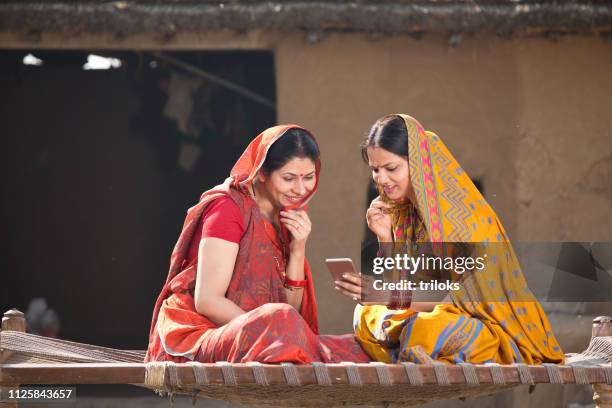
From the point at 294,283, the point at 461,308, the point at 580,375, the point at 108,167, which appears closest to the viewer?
the point at 580,375

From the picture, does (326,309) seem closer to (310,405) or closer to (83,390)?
(83,390)

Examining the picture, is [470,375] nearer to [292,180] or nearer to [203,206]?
[292,180]

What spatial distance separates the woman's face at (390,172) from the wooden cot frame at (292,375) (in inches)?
29.2

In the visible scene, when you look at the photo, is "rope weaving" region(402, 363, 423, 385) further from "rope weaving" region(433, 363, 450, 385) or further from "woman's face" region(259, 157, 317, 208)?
"woman's face" region(259, 157, 317, 208)

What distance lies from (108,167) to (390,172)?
14.3ft

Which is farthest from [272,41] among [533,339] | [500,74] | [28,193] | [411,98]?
[533,339]

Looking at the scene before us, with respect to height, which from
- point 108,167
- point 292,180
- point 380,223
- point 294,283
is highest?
point 108,167

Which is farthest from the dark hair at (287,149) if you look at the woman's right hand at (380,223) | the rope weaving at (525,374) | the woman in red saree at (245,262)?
the rope weaving at (525,374)

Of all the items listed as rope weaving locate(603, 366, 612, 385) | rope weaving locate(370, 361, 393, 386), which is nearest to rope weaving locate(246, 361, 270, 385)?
rope weaving locate(370, 361, 393, 386)

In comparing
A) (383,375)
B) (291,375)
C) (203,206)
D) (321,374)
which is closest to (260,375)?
(291,375)

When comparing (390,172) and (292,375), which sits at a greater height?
(390,172)

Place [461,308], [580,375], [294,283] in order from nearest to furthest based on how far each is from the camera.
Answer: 1. [580,375]
2. [461,308]
3. [294,283]

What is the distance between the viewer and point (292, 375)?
13.0ft

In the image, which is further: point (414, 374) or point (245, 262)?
point (245, 262)
